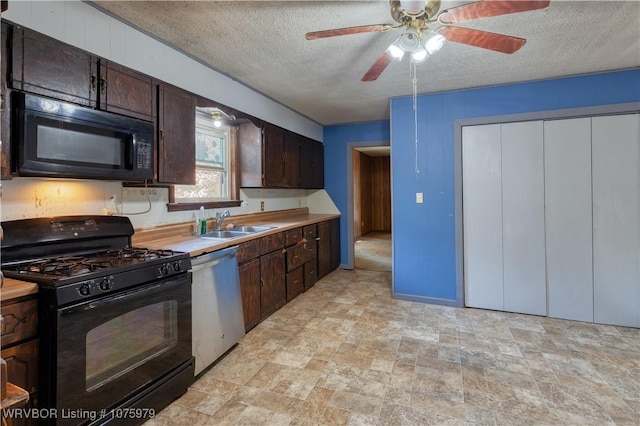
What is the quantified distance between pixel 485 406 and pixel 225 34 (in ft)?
9.84

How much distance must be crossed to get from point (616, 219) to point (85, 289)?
4.20 metres

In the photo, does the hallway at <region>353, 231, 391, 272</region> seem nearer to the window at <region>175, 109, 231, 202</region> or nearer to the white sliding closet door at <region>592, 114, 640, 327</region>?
the white sliding closet door at <region>592, 114, 640, 327</region>

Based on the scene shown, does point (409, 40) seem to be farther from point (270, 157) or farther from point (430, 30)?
point (270, 157)

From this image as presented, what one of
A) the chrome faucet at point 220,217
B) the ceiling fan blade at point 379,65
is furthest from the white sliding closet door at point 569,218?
the chrome faucet at point 220,217

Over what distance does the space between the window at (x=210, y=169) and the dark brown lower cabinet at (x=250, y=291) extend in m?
0.78

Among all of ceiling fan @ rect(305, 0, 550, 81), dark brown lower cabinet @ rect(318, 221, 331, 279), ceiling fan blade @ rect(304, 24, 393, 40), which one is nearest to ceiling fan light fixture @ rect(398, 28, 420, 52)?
ceiling fan @ rect(305, 0, 550, 81)

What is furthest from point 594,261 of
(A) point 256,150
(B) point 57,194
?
(B) point 57,194

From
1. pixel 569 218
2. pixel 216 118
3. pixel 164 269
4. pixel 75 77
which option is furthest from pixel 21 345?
pixel 569 218

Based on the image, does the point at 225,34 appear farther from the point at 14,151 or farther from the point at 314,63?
the point at 14,151

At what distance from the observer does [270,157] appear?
3811 mm

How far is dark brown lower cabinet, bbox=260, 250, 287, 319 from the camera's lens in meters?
3.17

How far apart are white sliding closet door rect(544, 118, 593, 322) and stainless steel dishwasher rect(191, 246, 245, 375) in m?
3.06

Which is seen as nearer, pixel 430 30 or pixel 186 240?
pixel 430 30

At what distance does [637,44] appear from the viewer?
2.57m
